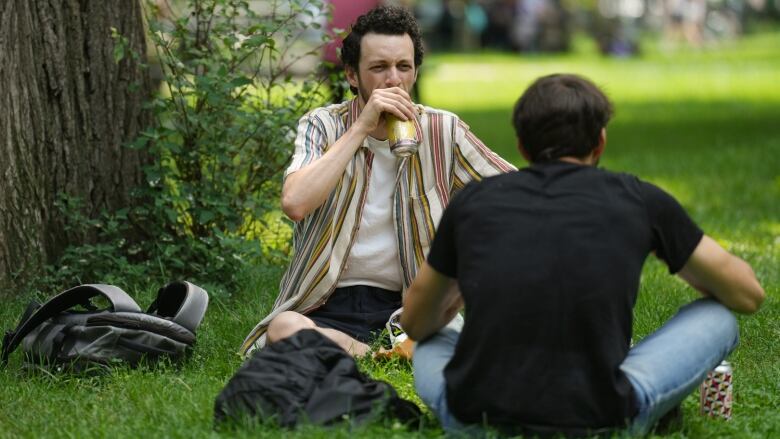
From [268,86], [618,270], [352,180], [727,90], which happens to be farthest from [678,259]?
[727,90]

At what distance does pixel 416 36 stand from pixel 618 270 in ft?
5.67

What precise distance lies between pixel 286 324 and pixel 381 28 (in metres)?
1.10

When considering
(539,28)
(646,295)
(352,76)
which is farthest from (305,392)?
(539,28)

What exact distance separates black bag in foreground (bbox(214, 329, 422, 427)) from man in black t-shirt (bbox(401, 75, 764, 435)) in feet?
0.95

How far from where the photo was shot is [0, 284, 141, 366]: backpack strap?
15.9ft

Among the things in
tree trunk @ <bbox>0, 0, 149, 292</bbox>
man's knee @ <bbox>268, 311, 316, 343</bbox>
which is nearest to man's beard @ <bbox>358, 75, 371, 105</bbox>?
man's knee @ <bbox>268, 311, 316, 343</bbox>

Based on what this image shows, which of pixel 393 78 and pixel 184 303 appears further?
pixel 184 303

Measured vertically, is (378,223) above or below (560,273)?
below

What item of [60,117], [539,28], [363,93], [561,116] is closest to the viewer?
[561,116]

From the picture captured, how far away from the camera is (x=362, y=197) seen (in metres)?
4.90

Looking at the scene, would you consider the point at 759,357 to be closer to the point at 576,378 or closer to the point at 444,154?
the point at 444,154

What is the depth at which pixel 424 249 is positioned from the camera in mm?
4914

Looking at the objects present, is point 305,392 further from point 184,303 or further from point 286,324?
point 184,303

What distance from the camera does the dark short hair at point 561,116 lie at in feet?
11.6
